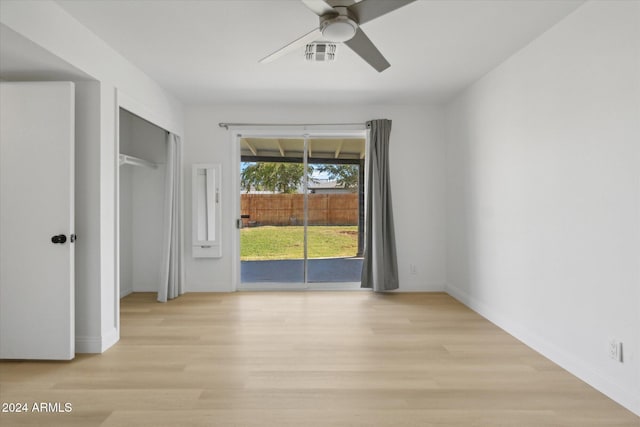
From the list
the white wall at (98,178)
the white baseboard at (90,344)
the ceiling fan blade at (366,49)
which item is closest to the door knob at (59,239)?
the white wall at (98,178)

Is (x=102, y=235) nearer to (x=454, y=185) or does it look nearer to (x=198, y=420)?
(x=198, y=420)

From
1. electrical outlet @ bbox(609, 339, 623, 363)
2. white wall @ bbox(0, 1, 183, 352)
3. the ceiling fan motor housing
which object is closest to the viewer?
the ceiling fan motor housing

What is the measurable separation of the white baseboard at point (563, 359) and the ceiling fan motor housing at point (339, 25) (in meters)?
2.53

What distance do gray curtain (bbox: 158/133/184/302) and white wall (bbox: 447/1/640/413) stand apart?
3417mm

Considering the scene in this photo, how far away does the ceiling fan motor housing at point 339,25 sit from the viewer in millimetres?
1952

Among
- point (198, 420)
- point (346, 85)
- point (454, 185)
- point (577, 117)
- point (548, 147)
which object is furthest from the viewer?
point (454, 185)

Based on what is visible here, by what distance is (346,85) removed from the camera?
380 centimetres

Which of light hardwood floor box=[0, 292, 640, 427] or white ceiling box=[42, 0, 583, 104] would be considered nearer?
light hardwood floor box=[0, 292, 640, 427]

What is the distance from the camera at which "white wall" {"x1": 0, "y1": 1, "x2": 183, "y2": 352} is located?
250cm

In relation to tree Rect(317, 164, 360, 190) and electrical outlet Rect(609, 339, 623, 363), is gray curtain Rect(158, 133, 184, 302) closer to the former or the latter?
tree Rect(317, 164, 360, 190)

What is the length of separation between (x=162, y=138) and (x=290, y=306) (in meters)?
2.71

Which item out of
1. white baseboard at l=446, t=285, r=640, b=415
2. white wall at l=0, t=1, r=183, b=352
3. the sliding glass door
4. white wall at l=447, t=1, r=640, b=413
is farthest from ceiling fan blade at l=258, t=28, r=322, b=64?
white baseboard at l=446, t=285, r=640, b=415

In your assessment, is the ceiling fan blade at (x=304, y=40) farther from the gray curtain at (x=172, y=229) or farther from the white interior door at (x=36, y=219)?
the gray curtain at (x=172, y=229)

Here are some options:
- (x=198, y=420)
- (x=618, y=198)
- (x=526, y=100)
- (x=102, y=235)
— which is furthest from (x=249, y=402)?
(x=526, y=100)
